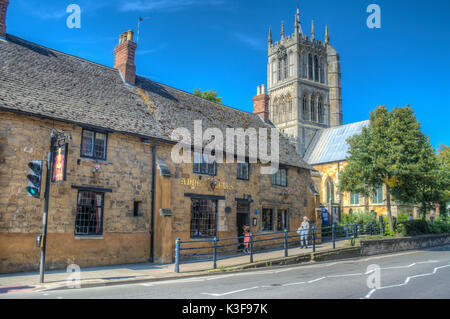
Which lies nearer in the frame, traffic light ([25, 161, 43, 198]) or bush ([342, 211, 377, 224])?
traffic light ([25, 161, 43, 198])

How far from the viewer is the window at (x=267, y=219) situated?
75.7 ft

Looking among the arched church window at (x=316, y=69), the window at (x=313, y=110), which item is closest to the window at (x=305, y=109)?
the window at (x=313, y=110)

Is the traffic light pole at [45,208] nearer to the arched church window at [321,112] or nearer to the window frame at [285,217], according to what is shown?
the window frame at [285,217]

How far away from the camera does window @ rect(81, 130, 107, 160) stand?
15.9 meters

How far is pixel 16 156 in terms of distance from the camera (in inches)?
552

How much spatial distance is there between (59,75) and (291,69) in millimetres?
58458

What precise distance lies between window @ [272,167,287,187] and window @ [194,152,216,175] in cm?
509

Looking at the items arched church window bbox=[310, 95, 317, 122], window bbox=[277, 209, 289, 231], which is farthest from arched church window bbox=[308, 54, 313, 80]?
window bbox=[277, 209, 289, 231]

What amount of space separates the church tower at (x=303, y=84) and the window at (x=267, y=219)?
4487 centimetres

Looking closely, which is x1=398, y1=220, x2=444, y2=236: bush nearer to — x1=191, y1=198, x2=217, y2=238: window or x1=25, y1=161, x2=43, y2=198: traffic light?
x1=191, y1=198, x2=217, y2=238: window

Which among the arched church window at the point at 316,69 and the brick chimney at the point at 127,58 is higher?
the arched church window at the point at 316,69

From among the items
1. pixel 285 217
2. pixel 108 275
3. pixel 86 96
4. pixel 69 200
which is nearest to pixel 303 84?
pixel 285 217

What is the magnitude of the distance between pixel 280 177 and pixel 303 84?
50.0 m
